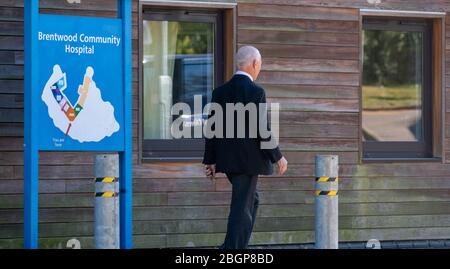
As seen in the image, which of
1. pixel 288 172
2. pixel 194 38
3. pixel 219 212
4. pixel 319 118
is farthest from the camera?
pixel 194 38

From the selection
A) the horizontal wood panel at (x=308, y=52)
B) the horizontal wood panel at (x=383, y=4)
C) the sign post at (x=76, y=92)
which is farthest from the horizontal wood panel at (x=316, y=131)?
the sign post at (x=76, y=92)

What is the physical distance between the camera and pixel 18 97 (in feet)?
34.2

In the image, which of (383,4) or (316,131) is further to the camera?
(383,4)

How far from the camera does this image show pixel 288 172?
11.6m

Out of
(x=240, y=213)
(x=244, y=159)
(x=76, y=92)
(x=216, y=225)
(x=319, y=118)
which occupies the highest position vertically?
(x=76, y=92)

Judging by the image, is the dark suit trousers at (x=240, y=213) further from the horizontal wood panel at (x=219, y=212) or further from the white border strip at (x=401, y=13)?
the white border strip at (x=401, y=13)

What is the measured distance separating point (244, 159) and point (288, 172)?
103 inches

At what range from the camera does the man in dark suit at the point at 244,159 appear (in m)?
9.03

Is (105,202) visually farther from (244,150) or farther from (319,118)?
(319,118)

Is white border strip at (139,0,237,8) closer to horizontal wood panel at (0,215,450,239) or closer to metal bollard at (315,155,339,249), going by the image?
horizontal wood panel at (0,215,450,239)

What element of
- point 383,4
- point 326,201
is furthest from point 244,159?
point 383,4
